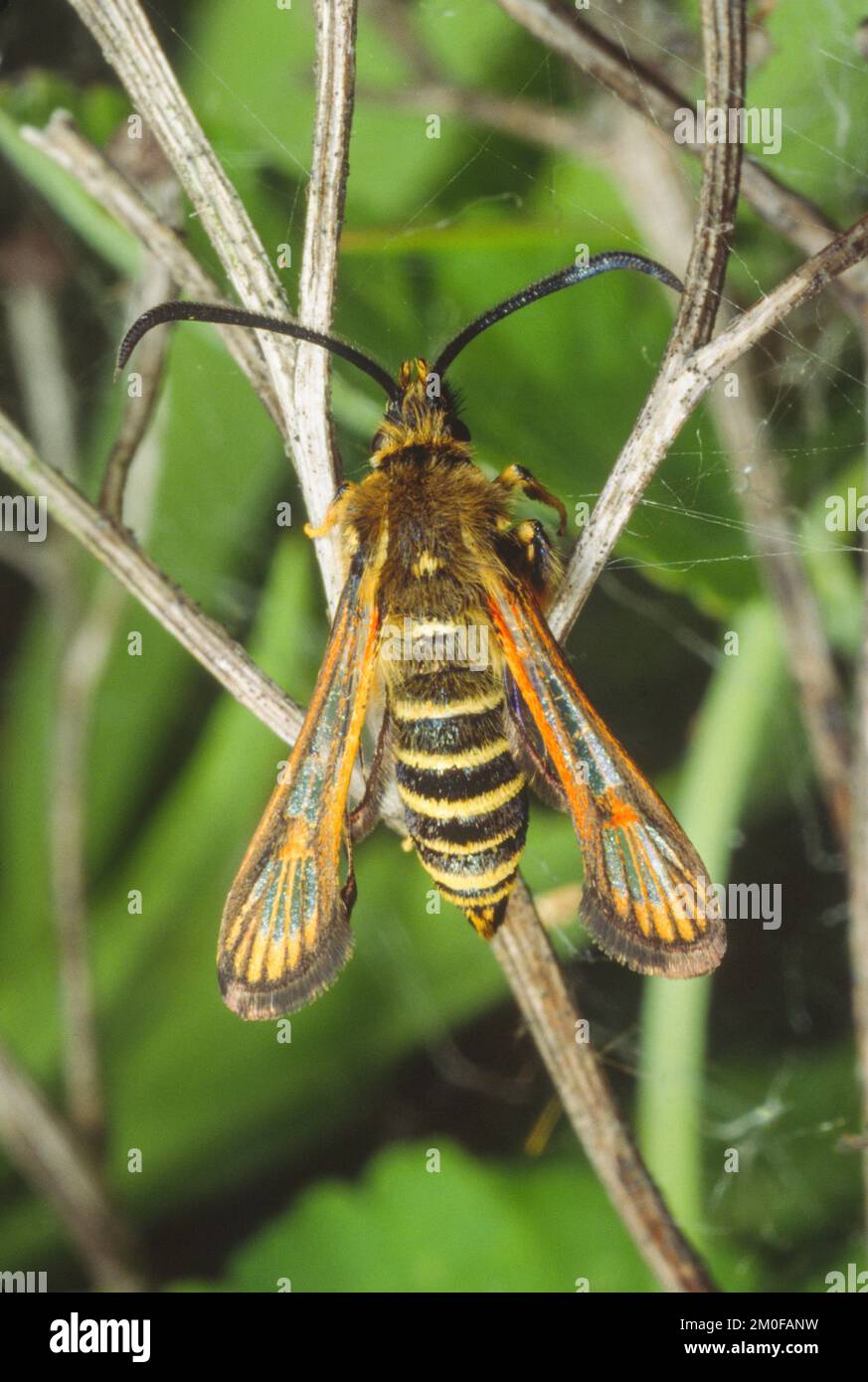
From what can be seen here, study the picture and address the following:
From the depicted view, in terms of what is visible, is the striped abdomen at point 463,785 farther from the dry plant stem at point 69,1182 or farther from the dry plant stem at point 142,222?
the dry plant stem at point 69,1182

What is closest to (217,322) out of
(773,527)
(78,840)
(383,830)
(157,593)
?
(157,593)

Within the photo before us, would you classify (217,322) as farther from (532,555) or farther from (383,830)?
(383,830)

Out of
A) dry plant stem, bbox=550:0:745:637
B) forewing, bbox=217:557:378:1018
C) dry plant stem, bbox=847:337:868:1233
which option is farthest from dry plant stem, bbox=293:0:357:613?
dry plant stem, bbox=847:337:868:1233

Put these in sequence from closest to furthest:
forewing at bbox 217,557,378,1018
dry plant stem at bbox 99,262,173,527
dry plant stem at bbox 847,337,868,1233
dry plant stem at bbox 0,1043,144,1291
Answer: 1. forewing at bbox 217,557,378,1018
2. dry plant stem at bbox 99,262,173,527
3. dry plant stem at bbox 847,337,868,1233
4. dry plant stem at bbox 0,1043,144,1291

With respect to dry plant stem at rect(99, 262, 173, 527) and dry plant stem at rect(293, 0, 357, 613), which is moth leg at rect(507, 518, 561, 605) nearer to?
dry plant stem at rect(293, 0, 357, 613)

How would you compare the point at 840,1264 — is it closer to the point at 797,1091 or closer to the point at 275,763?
the point at 797,1091

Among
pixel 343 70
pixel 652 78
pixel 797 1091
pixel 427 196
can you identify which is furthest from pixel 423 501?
pixel 797 1091

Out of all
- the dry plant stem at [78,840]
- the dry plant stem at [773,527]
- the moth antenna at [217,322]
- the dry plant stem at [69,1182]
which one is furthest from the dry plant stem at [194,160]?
the dry plant stem at [69,1182]
